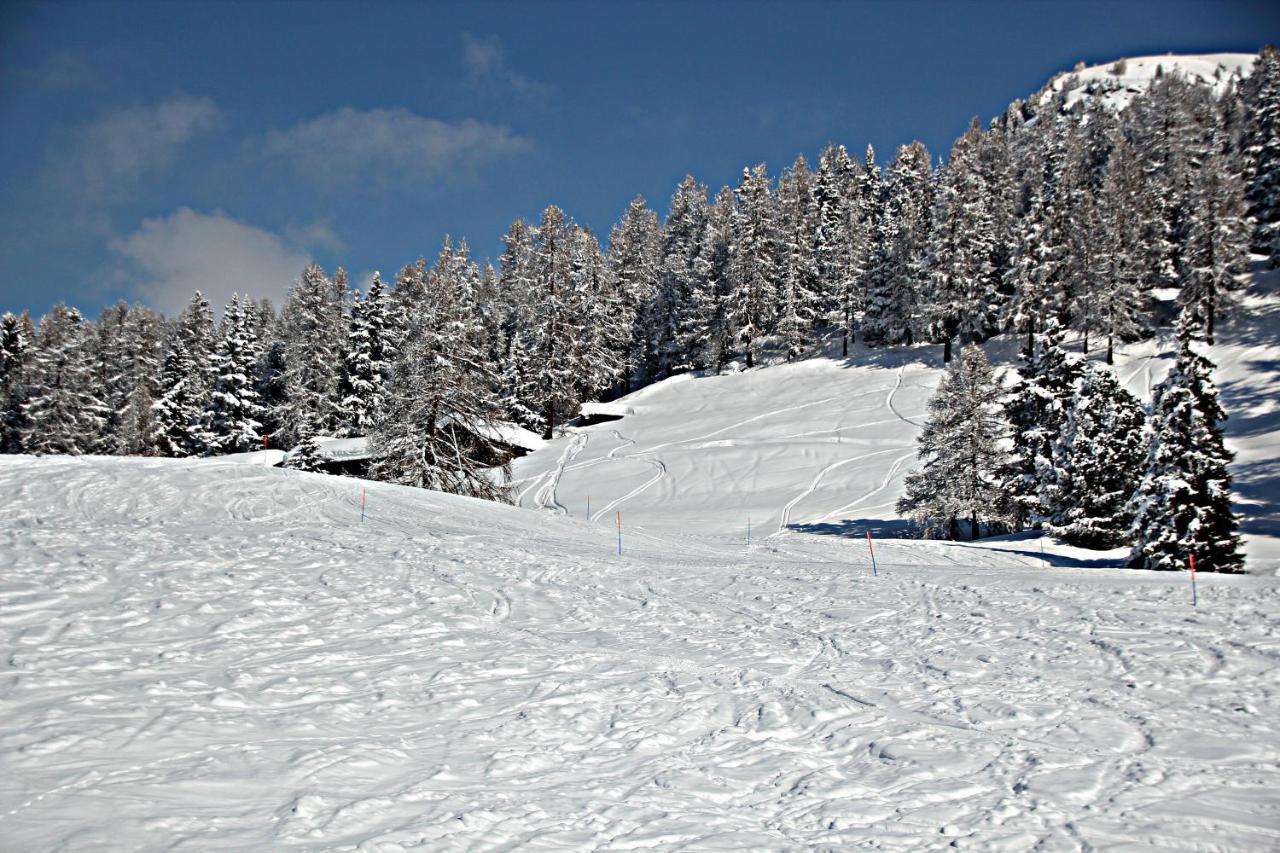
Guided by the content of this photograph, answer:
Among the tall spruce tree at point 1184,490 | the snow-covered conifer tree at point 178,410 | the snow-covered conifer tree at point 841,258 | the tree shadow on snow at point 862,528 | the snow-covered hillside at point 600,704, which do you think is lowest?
the snow-covered hillside at point 600,704

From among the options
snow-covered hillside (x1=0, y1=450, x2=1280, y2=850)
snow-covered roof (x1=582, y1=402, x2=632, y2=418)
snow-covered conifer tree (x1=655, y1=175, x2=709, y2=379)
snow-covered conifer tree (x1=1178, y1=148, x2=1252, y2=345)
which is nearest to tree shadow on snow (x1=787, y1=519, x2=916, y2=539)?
snow-covered hillside (x1=0, y1=450, x2=1280, y2=850)

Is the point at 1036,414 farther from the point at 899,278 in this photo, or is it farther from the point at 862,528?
the point at 899,278

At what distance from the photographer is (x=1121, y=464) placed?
25.2 m

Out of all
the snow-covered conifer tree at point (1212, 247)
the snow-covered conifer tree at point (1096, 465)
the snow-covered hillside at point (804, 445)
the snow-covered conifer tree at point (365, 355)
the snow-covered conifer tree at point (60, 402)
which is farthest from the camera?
the snow-covered conifer tree at point (60, 402)

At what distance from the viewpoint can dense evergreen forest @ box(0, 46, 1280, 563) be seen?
29.8 metres

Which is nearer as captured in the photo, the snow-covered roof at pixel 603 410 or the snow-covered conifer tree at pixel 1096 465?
the snow-covered conifer tree at pixel 1096 465

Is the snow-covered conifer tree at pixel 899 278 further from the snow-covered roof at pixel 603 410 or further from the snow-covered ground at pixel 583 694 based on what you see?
the snow-covered ground at pixel 583 694

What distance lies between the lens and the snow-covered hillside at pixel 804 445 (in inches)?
1347

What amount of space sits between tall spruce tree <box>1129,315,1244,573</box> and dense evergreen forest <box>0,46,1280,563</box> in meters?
3.53

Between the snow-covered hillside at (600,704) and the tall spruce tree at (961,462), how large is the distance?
14.1 meters

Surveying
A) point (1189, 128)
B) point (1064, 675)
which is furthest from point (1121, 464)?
point (1189, 128)

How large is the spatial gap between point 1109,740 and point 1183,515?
1632 cm

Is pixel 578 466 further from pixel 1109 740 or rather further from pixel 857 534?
pixel 1109 740

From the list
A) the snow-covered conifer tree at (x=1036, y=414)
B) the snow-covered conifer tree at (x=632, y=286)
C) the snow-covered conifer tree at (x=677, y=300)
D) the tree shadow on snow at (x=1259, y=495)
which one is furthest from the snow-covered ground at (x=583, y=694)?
the snow-covered conifer tree at (x=632, y=286)
